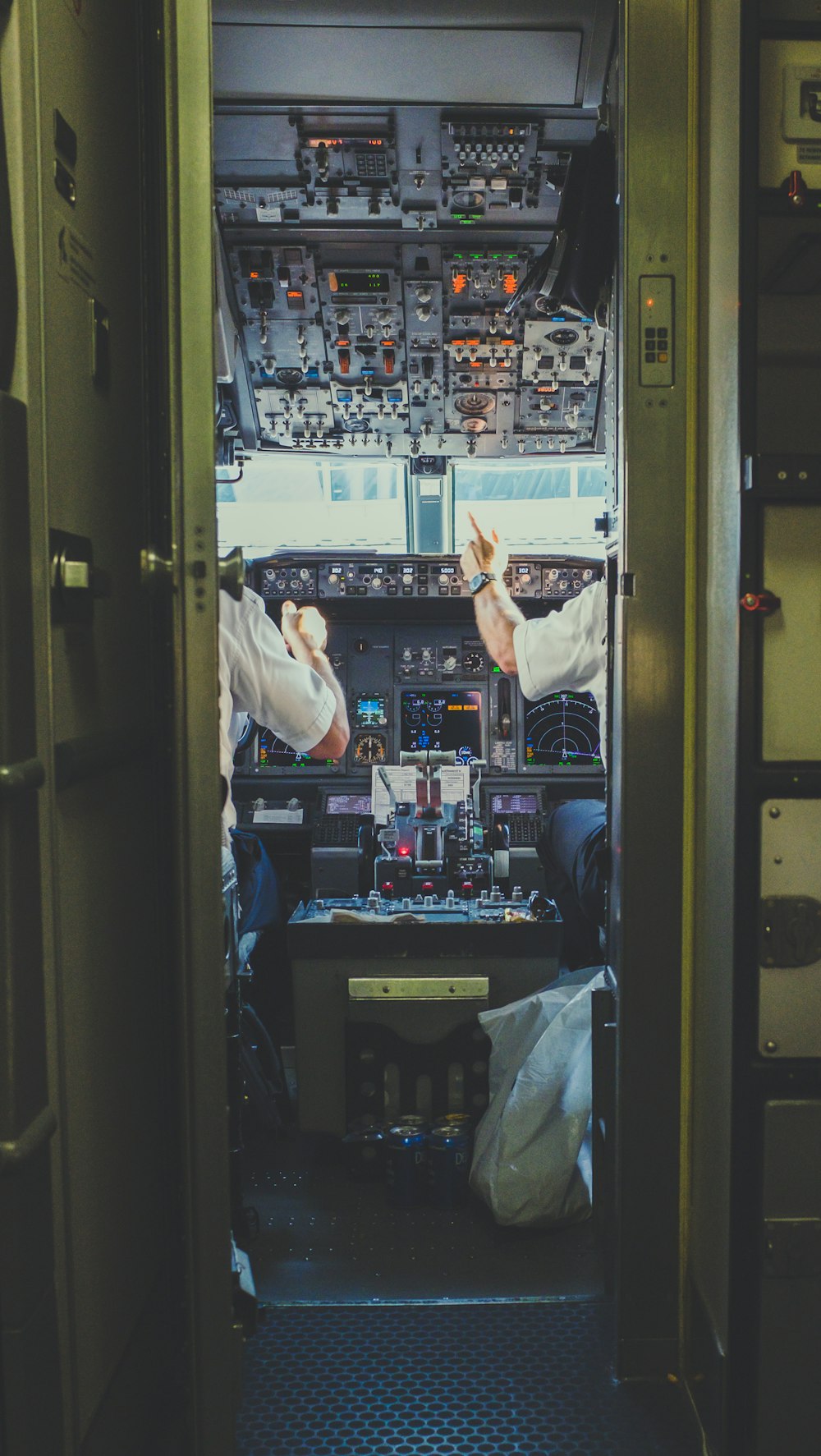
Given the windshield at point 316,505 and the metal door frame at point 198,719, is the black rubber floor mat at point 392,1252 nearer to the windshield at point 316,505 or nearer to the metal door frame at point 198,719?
the metal door frame at point 198,719

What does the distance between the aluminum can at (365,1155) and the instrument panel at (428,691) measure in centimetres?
174

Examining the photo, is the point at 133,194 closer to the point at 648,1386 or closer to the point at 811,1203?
the point at 811,1203

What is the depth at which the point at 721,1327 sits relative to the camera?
1604mm

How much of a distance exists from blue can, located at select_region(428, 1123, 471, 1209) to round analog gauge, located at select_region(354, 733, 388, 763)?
198cm

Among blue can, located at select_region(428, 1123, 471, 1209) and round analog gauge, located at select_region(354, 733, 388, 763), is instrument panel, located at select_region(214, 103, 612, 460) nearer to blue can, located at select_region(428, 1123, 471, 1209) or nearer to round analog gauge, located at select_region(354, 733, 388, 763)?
round analog gauge, located at select_region(354, 733, 388, 763)

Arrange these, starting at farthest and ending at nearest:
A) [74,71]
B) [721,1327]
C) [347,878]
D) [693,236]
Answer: [347,878] → [693,236] → [721,1327] → [74,71]

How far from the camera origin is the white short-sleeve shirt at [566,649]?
2.68m

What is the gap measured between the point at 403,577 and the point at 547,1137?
237 cm

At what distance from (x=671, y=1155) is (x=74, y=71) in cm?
193

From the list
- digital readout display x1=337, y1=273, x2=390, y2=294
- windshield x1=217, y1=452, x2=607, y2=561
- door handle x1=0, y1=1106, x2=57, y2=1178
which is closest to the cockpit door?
door handle x1=0, y1=1106, x2=57, y2=1178

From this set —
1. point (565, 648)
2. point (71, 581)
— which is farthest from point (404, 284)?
point (71, 581)

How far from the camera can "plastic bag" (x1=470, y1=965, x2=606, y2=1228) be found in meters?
2.41

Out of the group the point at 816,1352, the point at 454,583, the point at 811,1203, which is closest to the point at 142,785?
the point at 811,1203

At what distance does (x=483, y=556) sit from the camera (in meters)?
3.28
